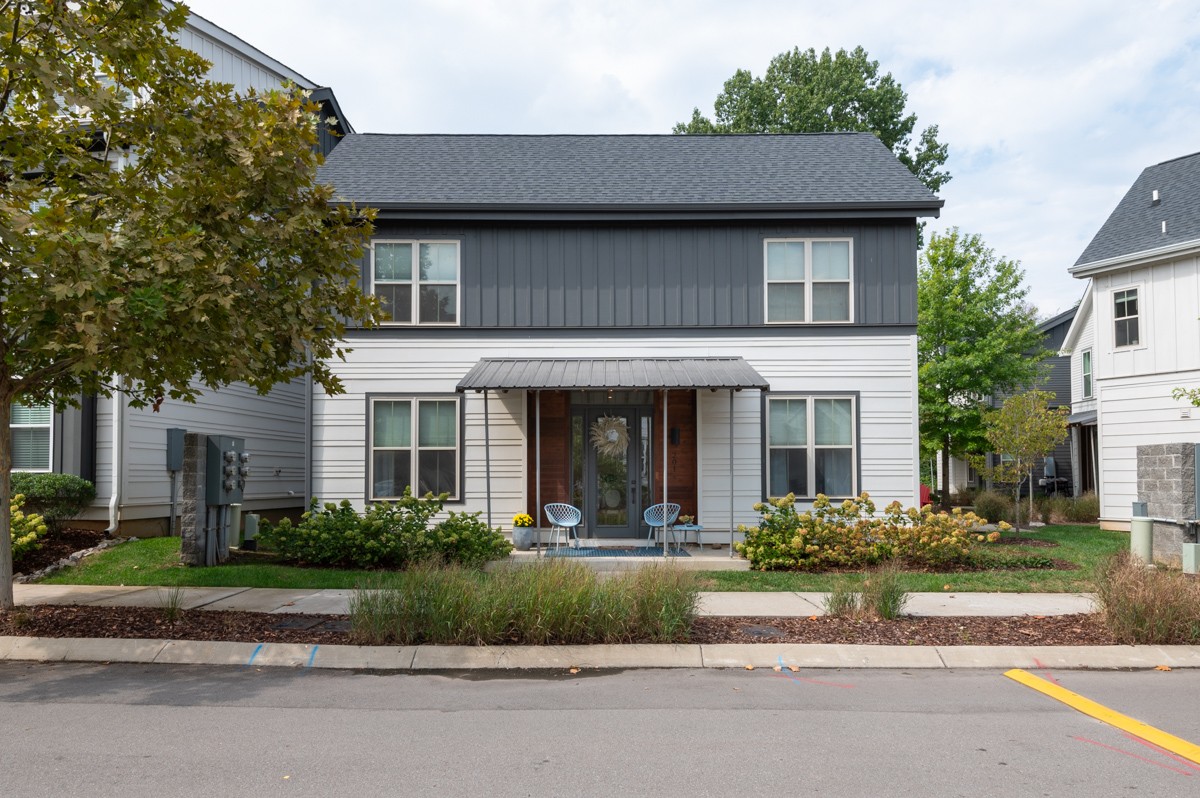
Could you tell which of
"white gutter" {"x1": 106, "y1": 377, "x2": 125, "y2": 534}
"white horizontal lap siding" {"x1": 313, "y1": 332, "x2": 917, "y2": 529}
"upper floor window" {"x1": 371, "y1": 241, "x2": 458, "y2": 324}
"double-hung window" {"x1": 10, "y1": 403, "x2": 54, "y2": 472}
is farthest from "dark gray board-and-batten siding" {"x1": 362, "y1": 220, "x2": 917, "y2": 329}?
"double-hung window" {"x1": 10, "y1": 403, "x2": 54, "y2": 472}

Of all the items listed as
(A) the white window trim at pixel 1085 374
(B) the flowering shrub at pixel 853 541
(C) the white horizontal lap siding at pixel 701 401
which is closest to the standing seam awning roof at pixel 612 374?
(C) the white horizontal lap siding at pixel 701 401

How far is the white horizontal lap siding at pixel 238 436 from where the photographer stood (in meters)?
14.1

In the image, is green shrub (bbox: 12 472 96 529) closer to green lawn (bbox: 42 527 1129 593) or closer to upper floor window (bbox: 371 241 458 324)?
green lawn (bbox: 42 527 1129 593)

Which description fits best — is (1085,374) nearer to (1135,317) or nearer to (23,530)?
(1135,317)

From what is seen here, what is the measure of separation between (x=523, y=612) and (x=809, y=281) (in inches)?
381

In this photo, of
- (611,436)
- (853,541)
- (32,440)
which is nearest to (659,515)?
(611,436)

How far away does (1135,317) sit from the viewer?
63.6 ft

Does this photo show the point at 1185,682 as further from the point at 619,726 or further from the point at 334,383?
the point at 334,383

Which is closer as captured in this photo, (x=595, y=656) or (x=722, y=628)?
(x=595, y=656)

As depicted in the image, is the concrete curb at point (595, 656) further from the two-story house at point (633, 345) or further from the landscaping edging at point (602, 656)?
the two-story house at point (633, 345)

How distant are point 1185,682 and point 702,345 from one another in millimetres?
9472

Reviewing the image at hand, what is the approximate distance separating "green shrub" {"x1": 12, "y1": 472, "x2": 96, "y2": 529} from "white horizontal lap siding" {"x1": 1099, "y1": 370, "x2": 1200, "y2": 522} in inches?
776

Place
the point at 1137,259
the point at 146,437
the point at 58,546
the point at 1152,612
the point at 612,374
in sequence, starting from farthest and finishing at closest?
the point at 1137,259 < the point at 146,437 < the point at 612,374 < the point at 58,546 < the point at 1152,612

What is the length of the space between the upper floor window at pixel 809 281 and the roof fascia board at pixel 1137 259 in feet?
26.3
